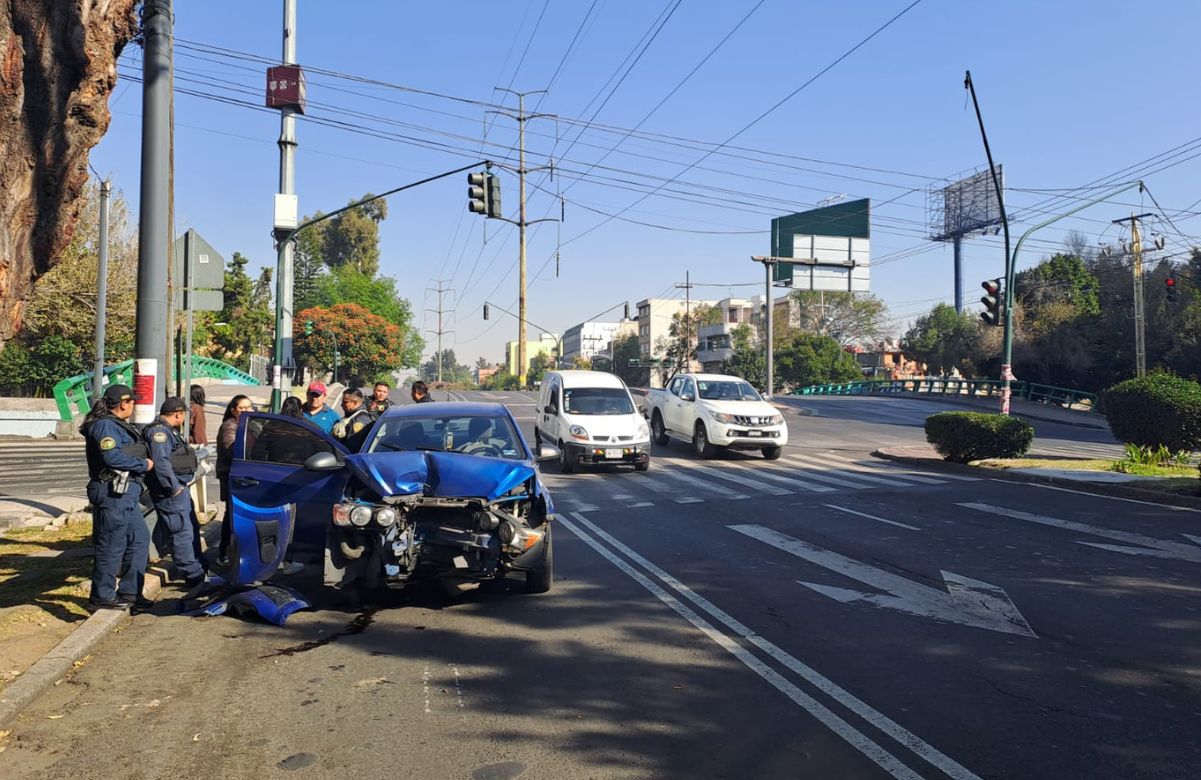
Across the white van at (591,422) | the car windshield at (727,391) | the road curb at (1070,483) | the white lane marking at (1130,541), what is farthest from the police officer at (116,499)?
the car windshield at (727,391)

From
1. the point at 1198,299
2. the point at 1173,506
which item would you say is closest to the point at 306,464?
the point at 1173,506

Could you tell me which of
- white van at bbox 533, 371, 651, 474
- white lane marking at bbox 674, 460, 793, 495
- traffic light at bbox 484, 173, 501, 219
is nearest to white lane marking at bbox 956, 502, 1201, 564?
white lane marking at bbox 674, 460, 793, 495

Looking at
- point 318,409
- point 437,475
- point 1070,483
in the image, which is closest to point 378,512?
point 437,475

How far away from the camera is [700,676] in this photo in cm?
526

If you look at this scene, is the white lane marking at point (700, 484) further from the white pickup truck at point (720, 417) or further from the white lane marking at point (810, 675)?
the white lane marking at point (810, 675)

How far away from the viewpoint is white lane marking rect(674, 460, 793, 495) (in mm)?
14398

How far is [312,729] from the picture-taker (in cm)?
459

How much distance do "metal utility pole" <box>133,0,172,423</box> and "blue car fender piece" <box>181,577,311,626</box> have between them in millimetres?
2643

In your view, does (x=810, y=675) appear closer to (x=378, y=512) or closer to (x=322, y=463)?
(x=378, y=512)

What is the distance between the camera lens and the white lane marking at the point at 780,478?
48.2 ft

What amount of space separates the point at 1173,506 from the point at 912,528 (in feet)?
14.8

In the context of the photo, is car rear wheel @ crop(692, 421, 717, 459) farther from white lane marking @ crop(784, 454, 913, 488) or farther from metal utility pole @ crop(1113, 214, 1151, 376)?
metal utility pole @ crop(1113, 214, 1151, 376)

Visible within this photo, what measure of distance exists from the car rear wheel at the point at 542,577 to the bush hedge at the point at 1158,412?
15.2 meters

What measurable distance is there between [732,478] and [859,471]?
3.23 meters
